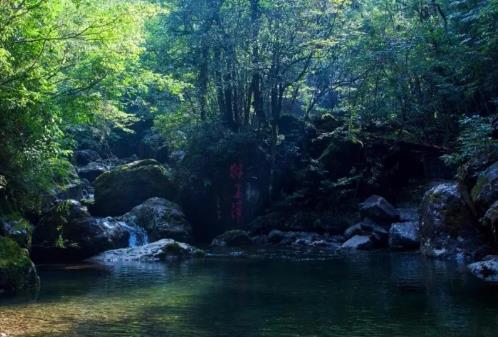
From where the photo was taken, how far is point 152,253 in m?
21.8

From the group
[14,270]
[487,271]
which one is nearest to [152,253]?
[14,270]

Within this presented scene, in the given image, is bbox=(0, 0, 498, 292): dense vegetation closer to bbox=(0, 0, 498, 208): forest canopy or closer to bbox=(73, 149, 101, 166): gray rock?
bbox=(0, 0, 498, 208): forest canopy

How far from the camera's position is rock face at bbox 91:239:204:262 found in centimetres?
2162

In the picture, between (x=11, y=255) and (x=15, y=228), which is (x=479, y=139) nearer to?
(x=11, y=255)

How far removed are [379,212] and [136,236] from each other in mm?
11490

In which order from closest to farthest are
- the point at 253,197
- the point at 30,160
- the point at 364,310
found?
the point at 364,310 < the point at 30,160 < the point at 253,197

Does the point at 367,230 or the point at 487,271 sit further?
the point at 367,230

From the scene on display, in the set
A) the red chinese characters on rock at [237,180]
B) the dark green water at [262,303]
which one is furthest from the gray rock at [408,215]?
the dark green water at [262,303]

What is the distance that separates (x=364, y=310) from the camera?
10883 mm

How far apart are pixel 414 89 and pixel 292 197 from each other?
8.61 meters

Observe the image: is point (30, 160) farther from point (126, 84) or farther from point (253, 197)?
point (253, 197)

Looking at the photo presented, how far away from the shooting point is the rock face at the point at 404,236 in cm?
2370

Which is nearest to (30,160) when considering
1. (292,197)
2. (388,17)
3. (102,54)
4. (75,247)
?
(102,54)

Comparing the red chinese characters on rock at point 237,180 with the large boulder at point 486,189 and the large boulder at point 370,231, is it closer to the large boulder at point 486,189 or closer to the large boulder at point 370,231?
the large boulder at point 370,231
